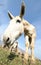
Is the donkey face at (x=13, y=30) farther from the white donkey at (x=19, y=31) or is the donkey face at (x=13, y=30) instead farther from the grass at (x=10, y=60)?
the grass at (x=10, y=60)

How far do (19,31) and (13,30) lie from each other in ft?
3.70

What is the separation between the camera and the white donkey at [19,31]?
1574cm

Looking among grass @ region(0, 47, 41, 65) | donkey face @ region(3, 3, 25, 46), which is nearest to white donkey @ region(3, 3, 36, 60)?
donkey face @ region(3, 3, 25, 46)

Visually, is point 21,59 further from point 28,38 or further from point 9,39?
point 9,39

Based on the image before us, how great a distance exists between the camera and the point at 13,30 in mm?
17219

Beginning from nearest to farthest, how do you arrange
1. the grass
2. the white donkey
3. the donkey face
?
the donkey face → the white donkey → the grass

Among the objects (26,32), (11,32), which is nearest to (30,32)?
(26,32)

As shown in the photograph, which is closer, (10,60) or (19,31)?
(19,31)

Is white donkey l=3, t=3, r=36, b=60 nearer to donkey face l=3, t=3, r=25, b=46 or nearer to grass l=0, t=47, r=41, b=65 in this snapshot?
donkey face l=3, t=3, r=25, b=46

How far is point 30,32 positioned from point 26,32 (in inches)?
12.8

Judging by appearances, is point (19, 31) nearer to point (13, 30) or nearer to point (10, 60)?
point (13, 30)

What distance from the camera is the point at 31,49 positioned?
2167 centimetres

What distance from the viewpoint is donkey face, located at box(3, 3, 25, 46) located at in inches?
609

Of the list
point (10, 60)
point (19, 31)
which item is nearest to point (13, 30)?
point (19, 31)
